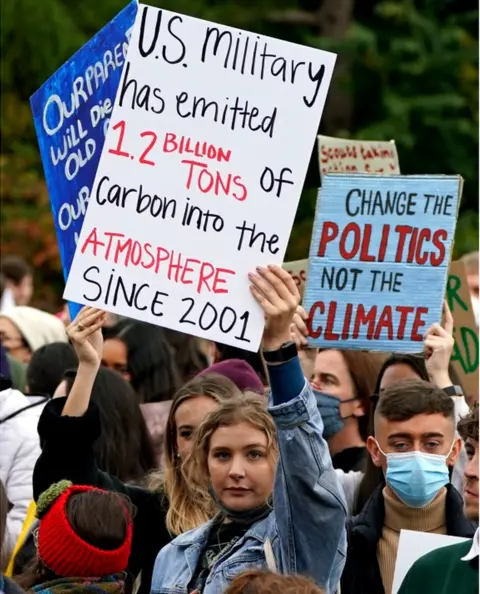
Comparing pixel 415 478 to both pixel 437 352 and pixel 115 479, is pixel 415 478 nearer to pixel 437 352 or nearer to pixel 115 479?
pixel 437 352

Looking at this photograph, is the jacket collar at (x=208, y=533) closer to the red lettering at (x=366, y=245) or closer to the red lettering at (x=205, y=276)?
the red lettering at (x=205, y=276)

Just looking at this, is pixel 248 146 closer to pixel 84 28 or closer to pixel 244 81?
pixel 244 81

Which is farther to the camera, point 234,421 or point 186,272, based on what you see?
point 186,272

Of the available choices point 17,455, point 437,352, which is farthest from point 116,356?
point 437,352

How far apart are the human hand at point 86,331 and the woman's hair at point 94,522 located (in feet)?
2.26

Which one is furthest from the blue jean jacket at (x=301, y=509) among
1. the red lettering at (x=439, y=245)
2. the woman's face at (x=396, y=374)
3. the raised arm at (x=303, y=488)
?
the woman's face at (x=396, y=374)

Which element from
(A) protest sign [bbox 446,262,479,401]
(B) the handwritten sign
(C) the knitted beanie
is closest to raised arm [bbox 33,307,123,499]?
(A) protest sign [bbox 446,262,479,401]

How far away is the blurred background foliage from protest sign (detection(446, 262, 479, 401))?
1143cm

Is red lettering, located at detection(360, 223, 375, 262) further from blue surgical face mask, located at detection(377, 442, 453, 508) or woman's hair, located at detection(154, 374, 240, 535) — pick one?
blue surgical face mask, located at detection(377, 442, 453, 508)

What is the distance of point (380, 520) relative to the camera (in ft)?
17.5

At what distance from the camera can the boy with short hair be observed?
3914 millimetres

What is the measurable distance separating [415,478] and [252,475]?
0.67 m

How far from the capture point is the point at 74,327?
5516 millimetres

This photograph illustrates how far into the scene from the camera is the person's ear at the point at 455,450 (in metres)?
5.59
